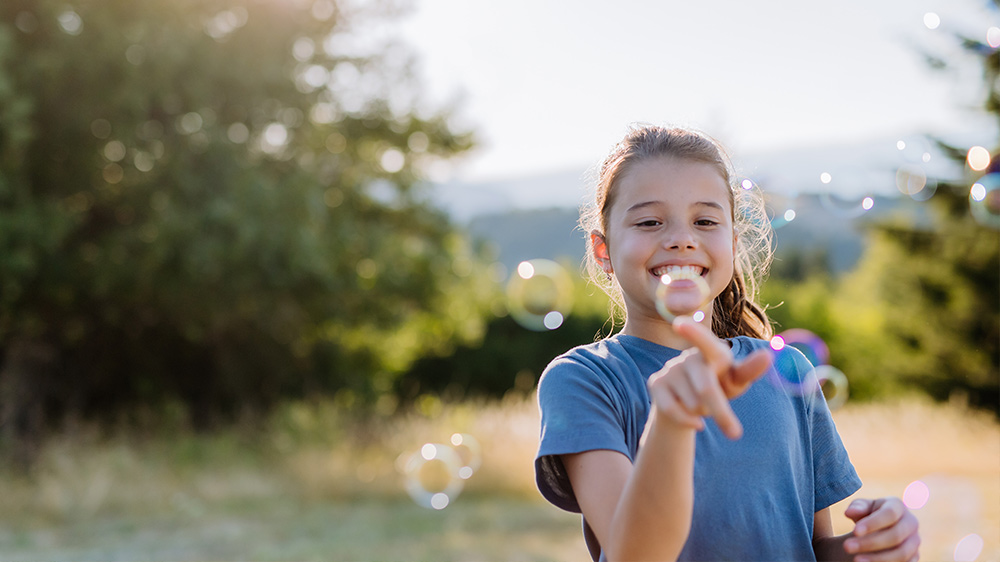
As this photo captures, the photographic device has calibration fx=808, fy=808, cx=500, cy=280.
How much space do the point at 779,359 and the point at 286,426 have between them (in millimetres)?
10094

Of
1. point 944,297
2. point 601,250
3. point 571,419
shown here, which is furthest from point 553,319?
point 944,297

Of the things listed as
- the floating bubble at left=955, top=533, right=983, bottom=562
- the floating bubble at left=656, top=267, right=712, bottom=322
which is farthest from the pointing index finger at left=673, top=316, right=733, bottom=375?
the floating bubble at left=955, top=533, right=983, bottom=562

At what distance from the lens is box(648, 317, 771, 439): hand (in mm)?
943

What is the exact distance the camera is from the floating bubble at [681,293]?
4.40ft

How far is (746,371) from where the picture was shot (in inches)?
37.9

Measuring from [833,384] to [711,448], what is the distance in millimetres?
2001

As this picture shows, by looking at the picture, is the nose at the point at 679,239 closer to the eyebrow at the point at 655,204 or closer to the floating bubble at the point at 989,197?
the eyebrow at the point at 655,204

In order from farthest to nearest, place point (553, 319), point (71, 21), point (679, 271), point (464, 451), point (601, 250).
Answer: point (71, 21) → point (464, 451) → point (553, 319) → point (601, 250) → point (679, 271)

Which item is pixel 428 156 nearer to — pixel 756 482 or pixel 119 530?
pixel 119 530

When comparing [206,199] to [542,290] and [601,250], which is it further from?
[601,250]

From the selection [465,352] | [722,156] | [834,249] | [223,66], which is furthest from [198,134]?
[834,249]

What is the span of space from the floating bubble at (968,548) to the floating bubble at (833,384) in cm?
251

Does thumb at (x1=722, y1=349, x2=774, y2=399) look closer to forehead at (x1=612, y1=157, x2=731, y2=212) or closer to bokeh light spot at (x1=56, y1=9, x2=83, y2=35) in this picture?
forehead at (x1=612, y1=157, x2=731, y2=212)

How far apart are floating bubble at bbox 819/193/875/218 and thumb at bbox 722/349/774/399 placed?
8.27ft
